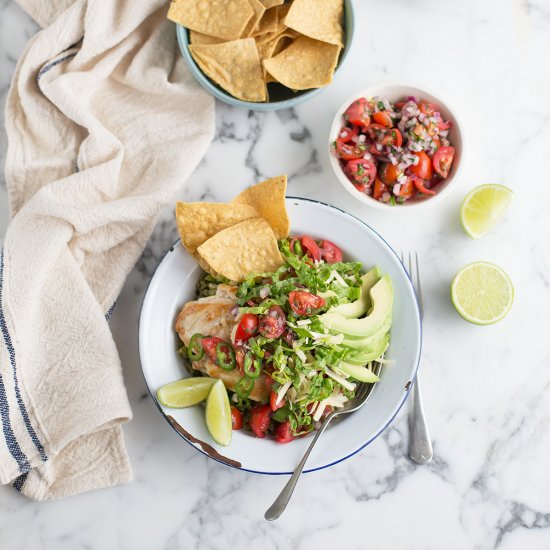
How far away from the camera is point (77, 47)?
257cm

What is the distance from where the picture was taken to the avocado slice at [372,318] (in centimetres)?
219

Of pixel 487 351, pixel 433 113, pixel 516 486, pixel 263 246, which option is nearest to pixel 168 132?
pixel 263 246

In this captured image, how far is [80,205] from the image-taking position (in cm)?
248

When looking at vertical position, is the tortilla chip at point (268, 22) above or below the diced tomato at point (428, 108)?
above

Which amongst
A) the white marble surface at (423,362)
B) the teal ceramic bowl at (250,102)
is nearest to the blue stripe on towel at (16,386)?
the white marble surface at (423,362)

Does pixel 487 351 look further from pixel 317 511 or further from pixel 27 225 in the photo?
pixel 27 225

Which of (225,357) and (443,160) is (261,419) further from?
(443,160)

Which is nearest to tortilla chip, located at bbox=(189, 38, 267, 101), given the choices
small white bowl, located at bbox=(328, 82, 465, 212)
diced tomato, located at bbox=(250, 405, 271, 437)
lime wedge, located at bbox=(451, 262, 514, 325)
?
small white bowl, located at bbox=(328, 82, 465, 212)

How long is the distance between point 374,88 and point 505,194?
595mm

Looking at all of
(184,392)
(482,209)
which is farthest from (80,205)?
(482,209)

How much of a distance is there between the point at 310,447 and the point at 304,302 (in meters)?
0.49

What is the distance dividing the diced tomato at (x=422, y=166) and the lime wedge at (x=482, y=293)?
38 centimetres

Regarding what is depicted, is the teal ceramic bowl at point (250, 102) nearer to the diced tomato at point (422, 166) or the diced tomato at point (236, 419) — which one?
the diced tomato at point (422, 166)

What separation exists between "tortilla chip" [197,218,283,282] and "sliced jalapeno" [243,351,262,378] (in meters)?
0.27
